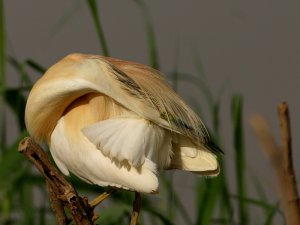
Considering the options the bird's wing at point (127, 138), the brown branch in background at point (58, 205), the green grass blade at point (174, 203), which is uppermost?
the bird's wing at point (127, 138)

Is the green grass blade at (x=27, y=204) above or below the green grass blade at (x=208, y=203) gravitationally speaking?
below

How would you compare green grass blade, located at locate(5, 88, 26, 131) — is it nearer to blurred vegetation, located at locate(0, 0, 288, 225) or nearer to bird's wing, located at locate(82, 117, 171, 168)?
blurred vegetation, located at locate(0, 0, 288, 225)

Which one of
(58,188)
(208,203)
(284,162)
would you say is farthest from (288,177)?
(208,203)

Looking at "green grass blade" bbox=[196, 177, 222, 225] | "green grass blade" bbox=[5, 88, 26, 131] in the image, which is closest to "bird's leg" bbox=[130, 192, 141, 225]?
"green grass blade" bbox=[196, 177, 222, 225]

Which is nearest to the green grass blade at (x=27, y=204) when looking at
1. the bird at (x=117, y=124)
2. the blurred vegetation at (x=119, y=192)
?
the blurred vegetation at (x=119, y=192)

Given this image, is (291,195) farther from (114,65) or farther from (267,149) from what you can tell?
(114,65)

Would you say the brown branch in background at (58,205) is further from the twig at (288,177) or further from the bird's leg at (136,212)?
the twig at (288,177)

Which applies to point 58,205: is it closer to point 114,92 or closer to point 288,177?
point 114,92
